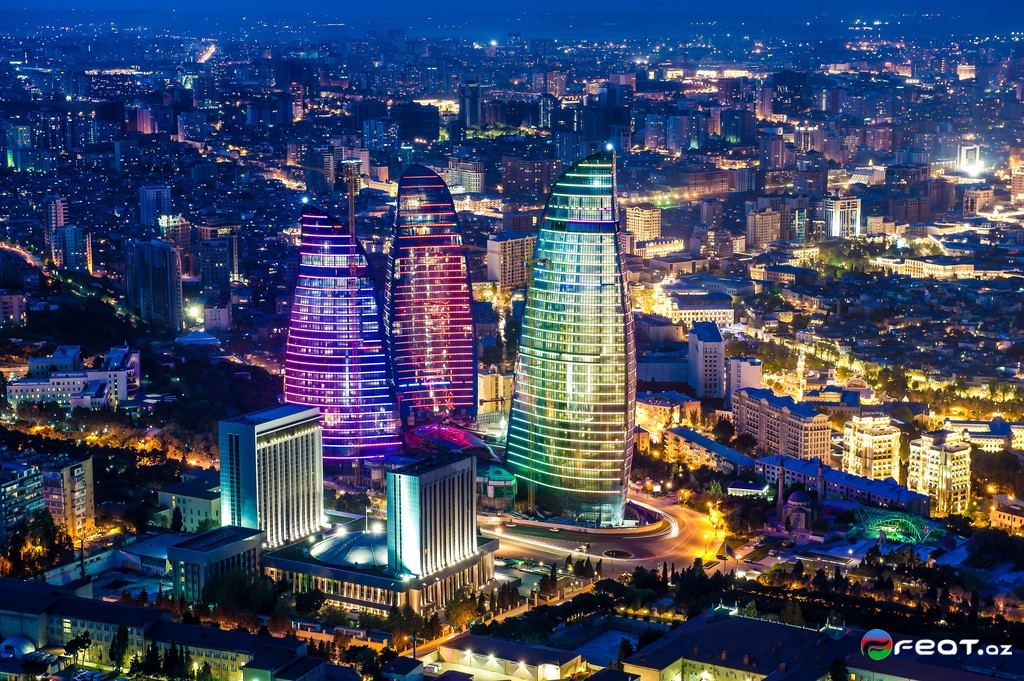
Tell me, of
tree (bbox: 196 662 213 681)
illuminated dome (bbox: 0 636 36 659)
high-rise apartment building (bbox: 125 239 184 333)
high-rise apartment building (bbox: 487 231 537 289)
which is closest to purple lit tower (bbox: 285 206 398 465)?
illuminated dome (bbox: 0 636 36 659)

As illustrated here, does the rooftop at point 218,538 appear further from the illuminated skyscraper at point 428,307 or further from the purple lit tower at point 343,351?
the illuminated skyscraper at point 428,307

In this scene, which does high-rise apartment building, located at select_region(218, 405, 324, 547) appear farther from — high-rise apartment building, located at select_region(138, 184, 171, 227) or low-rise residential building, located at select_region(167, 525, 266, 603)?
high-rise apartment building, located at select_region(138, 184, 171, 227)

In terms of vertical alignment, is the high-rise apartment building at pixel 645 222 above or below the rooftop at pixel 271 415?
above

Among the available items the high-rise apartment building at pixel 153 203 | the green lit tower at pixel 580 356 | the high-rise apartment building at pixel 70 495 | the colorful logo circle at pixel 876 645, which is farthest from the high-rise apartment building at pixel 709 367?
the high-rise apartment building at pixel 153 203

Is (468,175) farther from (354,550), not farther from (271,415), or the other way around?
(354,550)

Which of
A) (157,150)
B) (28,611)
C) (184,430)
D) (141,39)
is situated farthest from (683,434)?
(141,39)

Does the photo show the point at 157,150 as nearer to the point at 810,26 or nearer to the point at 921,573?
the point at 810,26
